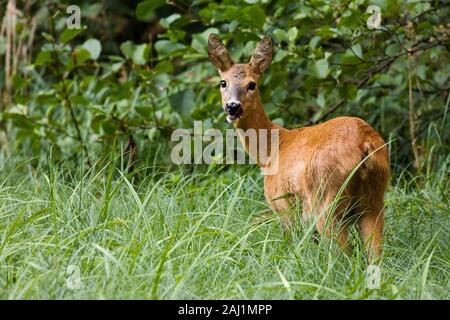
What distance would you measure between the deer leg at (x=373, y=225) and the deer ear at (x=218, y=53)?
1.48 m

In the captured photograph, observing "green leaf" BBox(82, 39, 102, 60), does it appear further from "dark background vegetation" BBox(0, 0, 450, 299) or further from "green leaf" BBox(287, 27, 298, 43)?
"green leaf" BBox(287, 27, 298, 43)

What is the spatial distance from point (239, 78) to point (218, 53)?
0.28 metres

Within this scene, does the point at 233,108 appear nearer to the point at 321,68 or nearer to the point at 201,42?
the point at 321,68

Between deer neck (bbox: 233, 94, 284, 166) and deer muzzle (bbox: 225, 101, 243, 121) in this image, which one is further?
deer neck (bbox: 233, 94, 284, 166)

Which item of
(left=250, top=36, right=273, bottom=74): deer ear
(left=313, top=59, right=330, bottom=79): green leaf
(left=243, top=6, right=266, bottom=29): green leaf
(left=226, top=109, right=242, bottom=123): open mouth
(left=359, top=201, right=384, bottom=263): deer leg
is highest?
(left=243, top=6, right=266, bottom=29): green leaf

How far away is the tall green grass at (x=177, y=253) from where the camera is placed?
137 inches

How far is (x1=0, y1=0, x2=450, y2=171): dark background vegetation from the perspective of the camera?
5.84m

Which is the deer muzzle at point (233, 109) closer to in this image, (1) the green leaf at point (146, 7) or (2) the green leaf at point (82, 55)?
(1) the green leaf at point (146, 7)

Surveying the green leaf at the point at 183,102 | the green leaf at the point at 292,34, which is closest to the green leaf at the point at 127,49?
the green leaf at the point at 183,102

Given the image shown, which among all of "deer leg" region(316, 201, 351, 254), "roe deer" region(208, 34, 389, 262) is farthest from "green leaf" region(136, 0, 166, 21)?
"deer leg" region(316, 201, 351, 254)

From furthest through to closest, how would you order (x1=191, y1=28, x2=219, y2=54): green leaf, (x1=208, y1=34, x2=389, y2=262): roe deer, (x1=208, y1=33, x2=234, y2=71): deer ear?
(x1=191, y1=28, x2=219, y2=54): green leaf → (x1=208, y1=33, x2=234, y2=71): deer ear → (x1=208, y1=34, x2=389, y2=262): roe deer

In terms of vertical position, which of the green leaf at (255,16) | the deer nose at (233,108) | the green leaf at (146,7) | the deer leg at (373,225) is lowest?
the deer leg at (373,225)

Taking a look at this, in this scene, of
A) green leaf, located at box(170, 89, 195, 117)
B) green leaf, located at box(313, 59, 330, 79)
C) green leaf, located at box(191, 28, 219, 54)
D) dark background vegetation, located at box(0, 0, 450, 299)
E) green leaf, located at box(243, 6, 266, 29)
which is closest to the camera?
dark background vegetation, located at box(0, 0, 450, 299)
